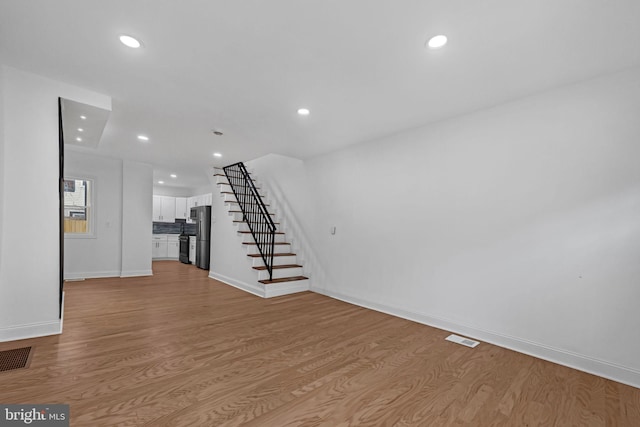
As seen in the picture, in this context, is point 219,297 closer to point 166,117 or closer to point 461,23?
point 166,117

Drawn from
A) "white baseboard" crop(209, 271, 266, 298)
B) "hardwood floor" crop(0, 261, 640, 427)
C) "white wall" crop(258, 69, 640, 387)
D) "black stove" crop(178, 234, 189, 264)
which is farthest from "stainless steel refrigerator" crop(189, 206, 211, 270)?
"white wall" crop(258, 69, 640, 387)

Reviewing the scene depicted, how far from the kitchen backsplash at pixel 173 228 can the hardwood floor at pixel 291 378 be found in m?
6.64

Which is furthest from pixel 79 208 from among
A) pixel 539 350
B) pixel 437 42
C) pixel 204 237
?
pixel 539 350

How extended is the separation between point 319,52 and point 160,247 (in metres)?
9.50

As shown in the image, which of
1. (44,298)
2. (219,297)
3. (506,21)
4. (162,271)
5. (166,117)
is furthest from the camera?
(162,271)

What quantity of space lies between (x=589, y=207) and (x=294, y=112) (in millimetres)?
3108

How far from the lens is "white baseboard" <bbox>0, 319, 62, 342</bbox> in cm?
276

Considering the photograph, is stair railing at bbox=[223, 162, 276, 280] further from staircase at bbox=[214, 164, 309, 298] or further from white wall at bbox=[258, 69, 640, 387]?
white wall at bbox=[258, 69, 640, 387]

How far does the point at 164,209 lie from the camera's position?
10.1 m

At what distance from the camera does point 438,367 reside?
2.48 metres

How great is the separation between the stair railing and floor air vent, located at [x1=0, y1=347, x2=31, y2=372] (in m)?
3.13

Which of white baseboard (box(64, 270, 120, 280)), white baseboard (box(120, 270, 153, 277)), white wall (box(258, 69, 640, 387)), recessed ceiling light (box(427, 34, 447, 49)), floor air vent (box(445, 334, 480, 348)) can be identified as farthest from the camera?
white baseboard (box(120, 270, 153, 277))

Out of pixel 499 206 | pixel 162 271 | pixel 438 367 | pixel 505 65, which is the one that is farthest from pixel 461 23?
pixel 162 271

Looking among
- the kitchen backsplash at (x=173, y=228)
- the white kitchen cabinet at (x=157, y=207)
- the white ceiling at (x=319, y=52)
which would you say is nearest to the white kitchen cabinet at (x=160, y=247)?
the kitchen backsplash at (x=173, y=228)
